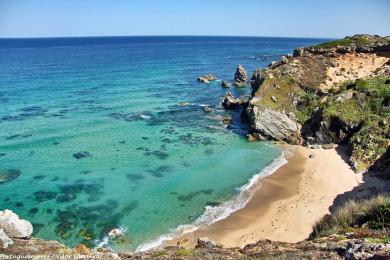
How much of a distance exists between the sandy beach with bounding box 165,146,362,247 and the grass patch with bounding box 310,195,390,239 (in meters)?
5.82

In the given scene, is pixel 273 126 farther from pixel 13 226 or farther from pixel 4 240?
pixel 4 240

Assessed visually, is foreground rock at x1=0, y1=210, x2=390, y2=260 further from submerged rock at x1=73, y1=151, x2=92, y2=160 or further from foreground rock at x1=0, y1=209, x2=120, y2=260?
submerged rock at x1=73, y1=151, x2=92, y2=160

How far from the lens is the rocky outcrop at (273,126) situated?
50.5 m

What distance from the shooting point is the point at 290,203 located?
34.5 metres

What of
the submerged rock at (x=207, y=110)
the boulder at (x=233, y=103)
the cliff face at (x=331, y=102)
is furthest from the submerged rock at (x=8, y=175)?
the boulder at (x=233, y=103)

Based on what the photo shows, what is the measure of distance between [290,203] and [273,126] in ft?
59.3

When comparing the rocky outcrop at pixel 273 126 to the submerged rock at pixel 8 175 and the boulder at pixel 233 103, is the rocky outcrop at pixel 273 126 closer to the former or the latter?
the boulder at pixel 233 103

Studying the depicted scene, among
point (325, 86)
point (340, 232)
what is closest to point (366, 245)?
point (340, 232)

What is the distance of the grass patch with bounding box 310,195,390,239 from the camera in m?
19.3

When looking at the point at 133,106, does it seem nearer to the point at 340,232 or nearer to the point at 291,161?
the point at 291,161

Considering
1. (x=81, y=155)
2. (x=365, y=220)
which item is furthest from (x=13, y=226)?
(x=81, y=155)

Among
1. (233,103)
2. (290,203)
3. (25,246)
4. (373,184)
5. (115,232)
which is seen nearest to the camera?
(25,246)

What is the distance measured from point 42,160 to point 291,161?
95.4 ft

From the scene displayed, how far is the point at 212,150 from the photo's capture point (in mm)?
47750
